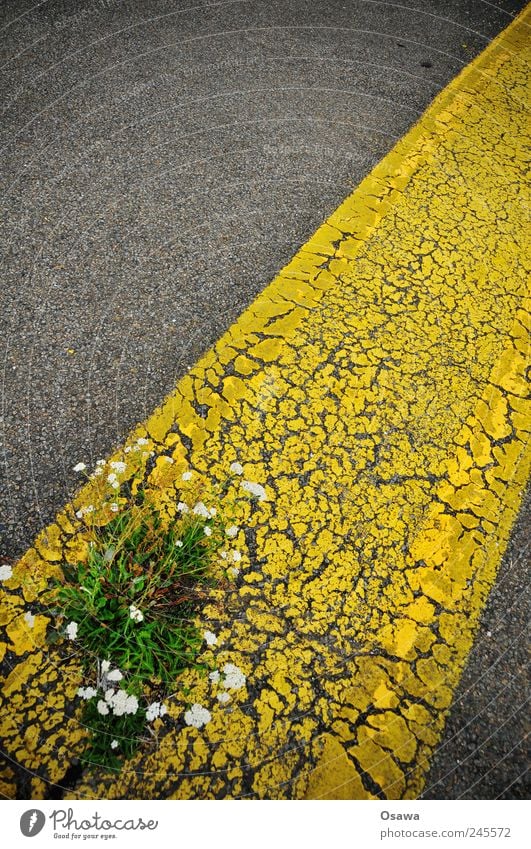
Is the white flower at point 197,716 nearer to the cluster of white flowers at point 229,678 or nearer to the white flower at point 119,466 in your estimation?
the cluster of white flowers at point 229,678

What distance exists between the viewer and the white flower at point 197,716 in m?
1.60

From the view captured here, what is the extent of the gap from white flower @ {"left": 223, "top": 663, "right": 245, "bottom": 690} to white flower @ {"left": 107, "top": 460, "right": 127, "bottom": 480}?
2.56 feet

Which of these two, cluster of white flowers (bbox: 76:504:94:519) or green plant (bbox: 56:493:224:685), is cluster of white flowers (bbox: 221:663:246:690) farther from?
cluster of white flowers (bbox: 76:504:94:519)

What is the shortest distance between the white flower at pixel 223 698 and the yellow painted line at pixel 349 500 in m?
0.03

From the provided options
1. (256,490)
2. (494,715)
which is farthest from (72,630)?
(494,715)

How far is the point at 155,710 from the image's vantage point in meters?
1.58

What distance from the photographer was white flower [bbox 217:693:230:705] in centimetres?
164

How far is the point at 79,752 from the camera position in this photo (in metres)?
1.52

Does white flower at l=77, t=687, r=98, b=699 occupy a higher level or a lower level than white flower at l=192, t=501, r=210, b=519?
lower

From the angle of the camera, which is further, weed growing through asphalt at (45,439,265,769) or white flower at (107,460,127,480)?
white flower at (107,460,127,480)
